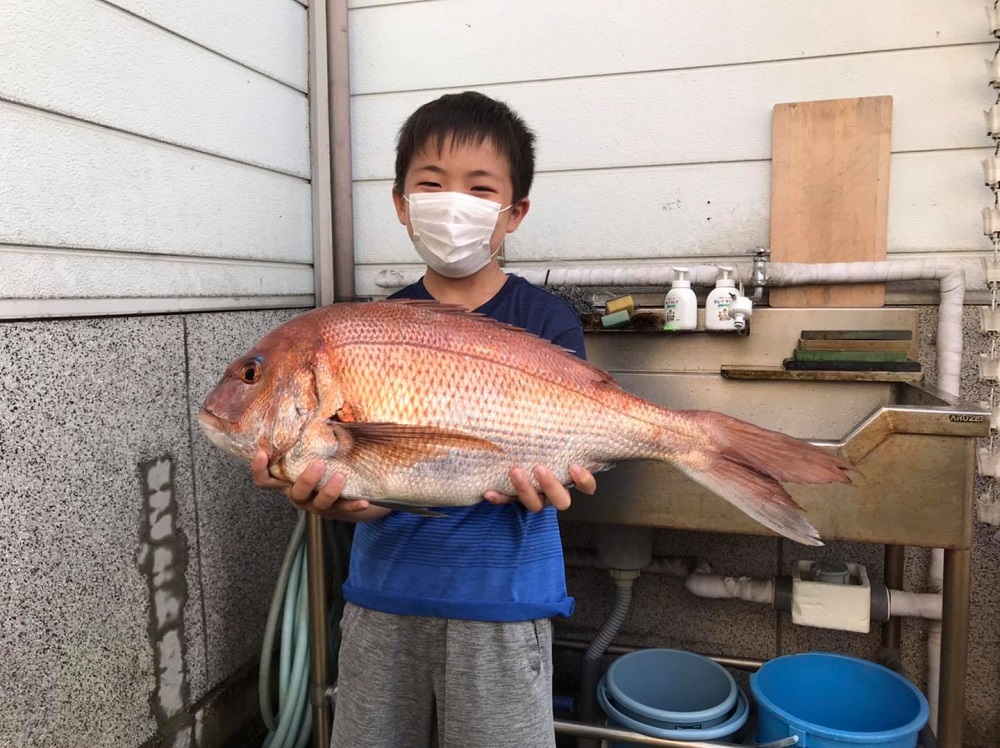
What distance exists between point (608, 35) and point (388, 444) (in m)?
2.17

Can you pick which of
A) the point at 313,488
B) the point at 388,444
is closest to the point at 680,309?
the point at 388,444

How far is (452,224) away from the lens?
1.66 metres

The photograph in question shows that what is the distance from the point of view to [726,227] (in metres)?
2.69

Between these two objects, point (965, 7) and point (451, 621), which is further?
point (965, 7)

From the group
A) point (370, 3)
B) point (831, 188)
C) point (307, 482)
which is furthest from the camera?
point (370, 3)

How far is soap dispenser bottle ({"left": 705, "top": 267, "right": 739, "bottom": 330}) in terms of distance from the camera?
97.6 inches

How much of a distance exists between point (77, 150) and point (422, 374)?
130 centimetres

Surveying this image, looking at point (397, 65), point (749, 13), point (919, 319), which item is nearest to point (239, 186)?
point (397, 65)

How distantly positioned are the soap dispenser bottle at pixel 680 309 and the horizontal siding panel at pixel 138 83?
1.68 m

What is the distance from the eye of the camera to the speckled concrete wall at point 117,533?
67.9 inches

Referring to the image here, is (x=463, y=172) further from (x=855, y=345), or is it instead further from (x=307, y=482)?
(x=855, y=345)

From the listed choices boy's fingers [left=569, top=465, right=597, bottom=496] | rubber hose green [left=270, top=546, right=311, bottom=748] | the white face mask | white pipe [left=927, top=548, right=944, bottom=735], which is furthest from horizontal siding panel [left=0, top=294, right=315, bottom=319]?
white pipe [left=927, top=548, right=944, bottom=735]

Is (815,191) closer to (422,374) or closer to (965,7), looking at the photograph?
(965,7)

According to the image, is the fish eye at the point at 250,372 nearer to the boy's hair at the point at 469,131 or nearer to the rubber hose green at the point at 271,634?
the boy's hair at the point at 469,131
